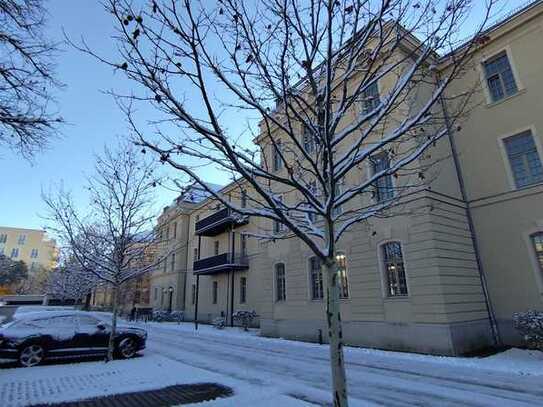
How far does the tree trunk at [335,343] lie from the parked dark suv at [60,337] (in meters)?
9.38

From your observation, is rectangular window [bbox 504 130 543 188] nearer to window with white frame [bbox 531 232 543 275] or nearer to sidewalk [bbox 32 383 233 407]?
window with white frame [bbox 531 232 543 275]

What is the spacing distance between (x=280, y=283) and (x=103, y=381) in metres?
13.1

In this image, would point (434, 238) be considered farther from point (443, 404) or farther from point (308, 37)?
point (308, 37)

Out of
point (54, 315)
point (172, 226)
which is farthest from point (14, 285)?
point (54, 315)

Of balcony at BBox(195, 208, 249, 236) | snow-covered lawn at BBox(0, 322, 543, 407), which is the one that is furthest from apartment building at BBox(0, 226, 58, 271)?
snow-covered lawn at BBox(0, 322, 543, 407)

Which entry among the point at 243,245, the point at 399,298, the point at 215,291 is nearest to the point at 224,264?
the point at 243,245

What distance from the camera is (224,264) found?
2722cm

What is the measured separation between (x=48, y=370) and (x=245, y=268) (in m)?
18.4

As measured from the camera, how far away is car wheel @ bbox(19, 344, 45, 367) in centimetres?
980

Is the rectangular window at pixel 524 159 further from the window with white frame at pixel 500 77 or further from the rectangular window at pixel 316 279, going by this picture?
the rectangular window at pixel 316 279

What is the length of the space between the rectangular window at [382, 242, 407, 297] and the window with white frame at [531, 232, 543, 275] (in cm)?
469

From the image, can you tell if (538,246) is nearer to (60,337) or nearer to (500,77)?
(500,77)

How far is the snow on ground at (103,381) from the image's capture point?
21.3 feet

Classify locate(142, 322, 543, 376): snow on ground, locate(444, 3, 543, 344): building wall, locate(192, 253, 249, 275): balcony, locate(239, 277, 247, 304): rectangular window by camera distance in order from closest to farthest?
locate(142, 322, 543, 376): snow on ground → locate(444, 3, 543, 344): building wall → locate(192, 253, 249, 275): balcony → locate(239, 277, 247, 304): rectangular window
